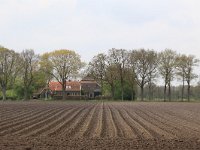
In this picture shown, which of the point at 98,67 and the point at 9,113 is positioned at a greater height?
the point at 98,67

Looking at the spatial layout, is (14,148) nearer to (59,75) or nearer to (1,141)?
(1,141)

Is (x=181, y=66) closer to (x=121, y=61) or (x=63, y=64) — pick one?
(x=121, y=61)

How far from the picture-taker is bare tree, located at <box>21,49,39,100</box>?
4427 inches

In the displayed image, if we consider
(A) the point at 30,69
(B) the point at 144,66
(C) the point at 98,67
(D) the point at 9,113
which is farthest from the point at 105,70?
(D) the point at 9,113

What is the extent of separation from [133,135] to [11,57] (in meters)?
91.1

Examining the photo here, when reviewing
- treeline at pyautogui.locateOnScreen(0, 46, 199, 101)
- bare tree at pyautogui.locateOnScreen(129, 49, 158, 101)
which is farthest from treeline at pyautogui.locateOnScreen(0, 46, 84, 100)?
bare tree at pyautogui.locateOnScreen(129, 49, 158, 101)

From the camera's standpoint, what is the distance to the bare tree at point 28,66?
112 metres

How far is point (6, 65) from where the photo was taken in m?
109

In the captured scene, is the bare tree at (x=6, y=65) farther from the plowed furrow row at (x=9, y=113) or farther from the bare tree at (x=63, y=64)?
the plowed furrow row at (x=9, y=113)

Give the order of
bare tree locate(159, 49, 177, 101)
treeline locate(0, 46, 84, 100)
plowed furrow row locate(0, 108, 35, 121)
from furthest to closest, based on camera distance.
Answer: treeline locate(0, 46, 84, 100) → bare tree locate(159, 49, 177, 101) → plowed furrow row locate(0, 108, 35, 121)

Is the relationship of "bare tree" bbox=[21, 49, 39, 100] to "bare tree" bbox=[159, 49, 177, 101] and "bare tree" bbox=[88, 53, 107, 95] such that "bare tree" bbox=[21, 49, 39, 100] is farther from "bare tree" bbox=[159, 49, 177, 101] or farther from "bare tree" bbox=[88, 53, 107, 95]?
"bare tree" bbox=[159, 49, 177, 101]

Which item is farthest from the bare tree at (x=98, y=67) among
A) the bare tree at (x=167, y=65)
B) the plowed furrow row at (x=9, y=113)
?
the plowed furrow row at (x=9, y=113)

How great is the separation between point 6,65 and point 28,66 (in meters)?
6.85

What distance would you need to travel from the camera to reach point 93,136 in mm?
22547
